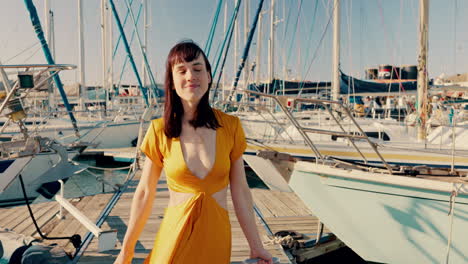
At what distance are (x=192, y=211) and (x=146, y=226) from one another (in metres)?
4.03

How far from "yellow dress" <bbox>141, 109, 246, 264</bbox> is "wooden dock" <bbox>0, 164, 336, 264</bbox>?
9.23ft

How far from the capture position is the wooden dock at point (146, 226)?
425 centimetres

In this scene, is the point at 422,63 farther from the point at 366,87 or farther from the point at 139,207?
the point at 139,207

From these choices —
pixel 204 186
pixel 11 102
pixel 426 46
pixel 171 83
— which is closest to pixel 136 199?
pixel 204 186

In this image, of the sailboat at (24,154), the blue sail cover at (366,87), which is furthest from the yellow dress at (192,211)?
the blue sail cover at (366,87)

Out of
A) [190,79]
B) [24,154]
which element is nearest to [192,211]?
[190,79]

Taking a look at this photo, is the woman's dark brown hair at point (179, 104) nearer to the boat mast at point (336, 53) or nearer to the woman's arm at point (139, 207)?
the woman's arm at point (139, 207)

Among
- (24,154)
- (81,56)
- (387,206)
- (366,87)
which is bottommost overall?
(387,206)

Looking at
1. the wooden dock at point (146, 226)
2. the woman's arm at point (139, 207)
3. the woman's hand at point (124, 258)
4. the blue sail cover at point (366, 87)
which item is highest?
the blue sail cover at point (366, 87)

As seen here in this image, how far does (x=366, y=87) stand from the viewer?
495 inches

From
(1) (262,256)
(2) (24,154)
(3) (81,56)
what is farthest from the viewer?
(3) (81,56)

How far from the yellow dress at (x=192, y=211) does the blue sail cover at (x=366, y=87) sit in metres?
11.1

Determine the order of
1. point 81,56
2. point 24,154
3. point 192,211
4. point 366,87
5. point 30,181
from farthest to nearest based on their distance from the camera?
point 81,56 → point 366,87 → point 30,181 → point 24,154 → point 192,211

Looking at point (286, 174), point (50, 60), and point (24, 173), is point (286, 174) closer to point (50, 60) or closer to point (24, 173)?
point (24, 173)
